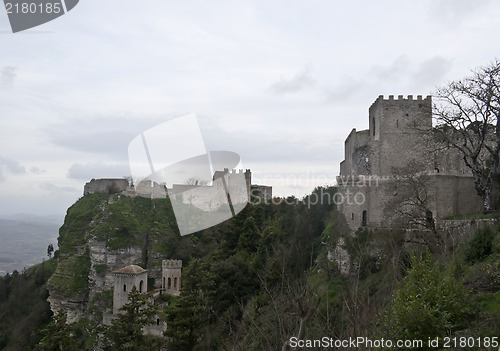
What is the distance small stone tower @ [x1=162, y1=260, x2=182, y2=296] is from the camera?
32.6 m

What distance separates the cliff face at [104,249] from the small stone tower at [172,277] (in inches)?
163

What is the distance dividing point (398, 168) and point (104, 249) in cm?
3002

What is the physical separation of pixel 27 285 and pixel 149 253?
18597 millimetres

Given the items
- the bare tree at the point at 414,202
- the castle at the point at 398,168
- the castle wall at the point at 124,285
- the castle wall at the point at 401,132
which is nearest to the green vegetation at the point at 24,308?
the castle wall at the point at 124,285

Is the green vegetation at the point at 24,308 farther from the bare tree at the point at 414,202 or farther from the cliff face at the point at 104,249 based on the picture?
the bare tree at the point at 414,202

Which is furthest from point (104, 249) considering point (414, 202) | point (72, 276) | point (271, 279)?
point (414, 202)

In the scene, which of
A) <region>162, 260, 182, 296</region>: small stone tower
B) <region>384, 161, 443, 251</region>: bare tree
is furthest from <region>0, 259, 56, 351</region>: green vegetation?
<region>384, 161, 443, 251</region>: bare tree

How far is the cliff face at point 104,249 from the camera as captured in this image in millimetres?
35531

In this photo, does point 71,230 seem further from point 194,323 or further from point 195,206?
point 194,323

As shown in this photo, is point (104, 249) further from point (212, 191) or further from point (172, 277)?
point (212, 191)

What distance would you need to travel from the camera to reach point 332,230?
72.2ft

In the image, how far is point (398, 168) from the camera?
19781mm

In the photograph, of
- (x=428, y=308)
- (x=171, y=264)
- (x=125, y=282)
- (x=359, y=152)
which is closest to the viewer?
(x=428, y=308)

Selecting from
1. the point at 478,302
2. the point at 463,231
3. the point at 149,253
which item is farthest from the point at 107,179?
the point at 478,302
